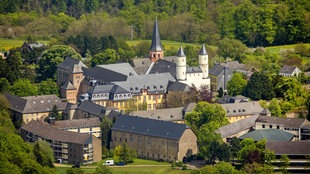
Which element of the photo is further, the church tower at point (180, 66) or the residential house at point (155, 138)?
the church tower at point (180, 66)

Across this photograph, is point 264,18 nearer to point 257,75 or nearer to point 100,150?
point 257,75

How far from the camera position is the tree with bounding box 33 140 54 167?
7681 cm

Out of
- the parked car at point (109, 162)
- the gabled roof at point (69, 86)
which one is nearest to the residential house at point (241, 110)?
the parked car at point (109, 162)

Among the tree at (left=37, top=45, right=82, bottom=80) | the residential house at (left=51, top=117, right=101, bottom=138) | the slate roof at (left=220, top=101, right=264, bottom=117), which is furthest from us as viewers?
the tree at (left=37, top=45, right=82, bottom=80)

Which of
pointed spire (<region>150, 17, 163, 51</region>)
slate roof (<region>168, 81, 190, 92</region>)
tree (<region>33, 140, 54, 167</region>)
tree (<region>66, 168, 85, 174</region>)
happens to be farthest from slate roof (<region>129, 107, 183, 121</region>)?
pointed spire (<region>150, 17, 163, 51</region>)

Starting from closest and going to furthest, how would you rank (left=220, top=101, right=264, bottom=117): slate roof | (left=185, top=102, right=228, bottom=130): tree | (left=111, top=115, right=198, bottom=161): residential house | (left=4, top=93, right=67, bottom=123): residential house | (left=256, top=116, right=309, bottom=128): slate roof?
1. (left=111, top=115, right=198, bottom=161): residential house
2. (left=256, top=116, right=309, bottom=128): slate roof
3. (left=185, top=102, right=228, bottom=130): tree
4. (left=220, top=101, right=264, bottom=117): slate roof
5. (left=4, top=93, right=67, bottom=123): residential house

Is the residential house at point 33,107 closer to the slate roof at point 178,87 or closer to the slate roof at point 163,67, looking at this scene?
the slate roof at point 178,87

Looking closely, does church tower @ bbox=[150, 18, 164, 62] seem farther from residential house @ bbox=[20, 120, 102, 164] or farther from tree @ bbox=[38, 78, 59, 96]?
residential house @ bbox=[20, 120, 102, 164]

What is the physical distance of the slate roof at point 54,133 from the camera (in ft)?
264

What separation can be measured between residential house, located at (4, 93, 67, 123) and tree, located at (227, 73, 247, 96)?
12.6 metres

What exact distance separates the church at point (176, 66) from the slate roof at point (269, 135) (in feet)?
42.2

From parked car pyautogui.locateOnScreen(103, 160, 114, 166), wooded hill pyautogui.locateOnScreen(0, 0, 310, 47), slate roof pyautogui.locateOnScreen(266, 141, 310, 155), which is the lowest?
parked car pyautogui.locateOnScreen(103, 160, 114, 166)

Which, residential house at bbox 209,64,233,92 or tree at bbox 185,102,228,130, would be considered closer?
tree at bbox 185,102,228,130

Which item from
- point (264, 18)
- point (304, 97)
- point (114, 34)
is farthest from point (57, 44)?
point (304, 97)
